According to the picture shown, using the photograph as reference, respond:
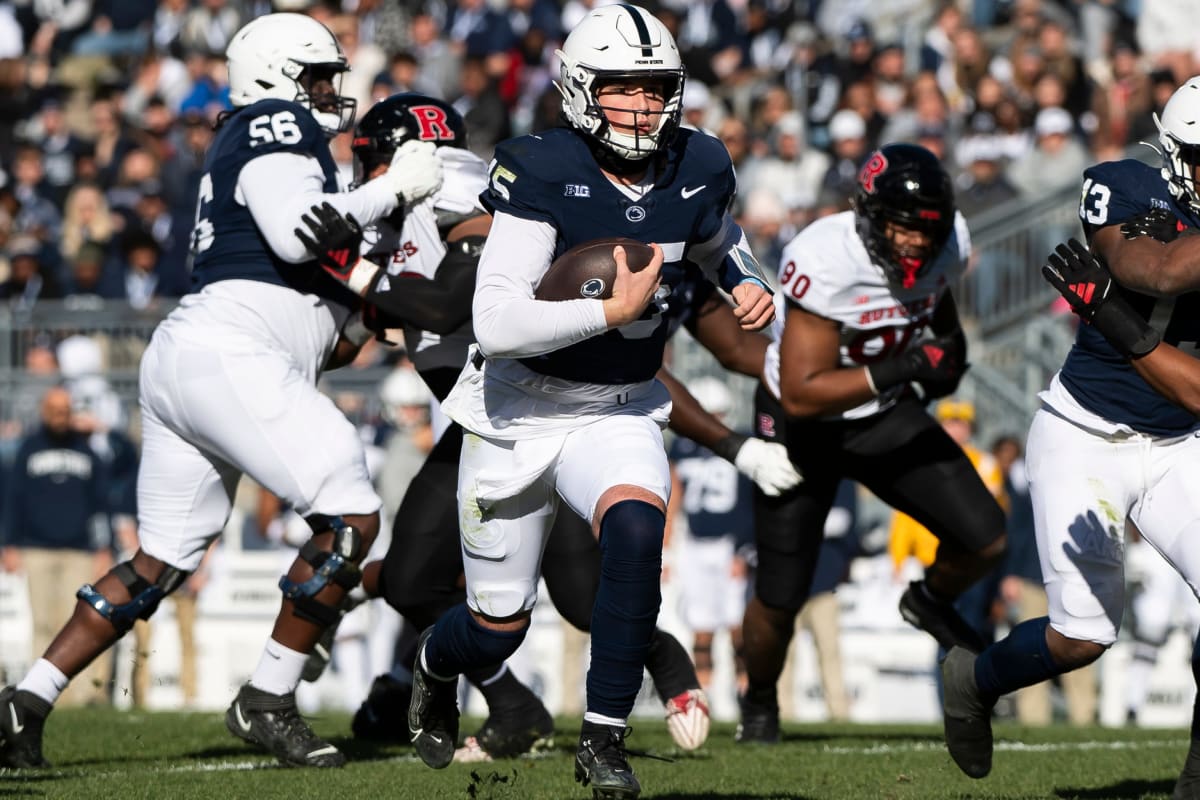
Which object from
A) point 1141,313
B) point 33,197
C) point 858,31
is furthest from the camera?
point 33,197

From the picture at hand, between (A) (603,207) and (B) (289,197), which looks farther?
(B) (289,197)

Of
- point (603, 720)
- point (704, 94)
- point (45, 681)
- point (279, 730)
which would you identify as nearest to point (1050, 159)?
point (704, 94)

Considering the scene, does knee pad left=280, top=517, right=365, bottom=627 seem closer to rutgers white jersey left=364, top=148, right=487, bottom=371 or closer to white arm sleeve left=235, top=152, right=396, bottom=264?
rutgers white jersey left=364, top=148, right=487, bottom=371

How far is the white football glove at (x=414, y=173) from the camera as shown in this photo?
19.6ft

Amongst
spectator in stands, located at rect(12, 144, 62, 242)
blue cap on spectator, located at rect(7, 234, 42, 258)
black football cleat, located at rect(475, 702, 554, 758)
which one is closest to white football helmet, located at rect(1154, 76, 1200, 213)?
black football cleat, located at rect(475, 702, 554, 758)

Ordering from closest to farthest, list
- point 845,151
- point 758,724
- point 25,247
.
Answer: point 758,724 < point 845,151 < point 25,247

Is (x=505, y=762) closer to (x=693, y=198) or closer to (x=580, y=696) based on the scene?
(x=693, y=198)

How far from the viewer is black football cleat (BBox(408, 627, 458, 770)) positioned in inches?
210

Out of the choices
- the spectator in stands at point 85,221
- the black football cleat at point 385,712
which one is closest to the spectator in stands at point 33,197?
the spectator in stands at point 85,221

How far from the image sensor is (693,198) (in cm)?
497

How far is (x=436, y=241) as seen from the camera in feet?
20.7

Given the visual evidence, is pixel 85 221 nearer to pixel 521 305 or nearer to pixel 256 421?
pixel 256 421

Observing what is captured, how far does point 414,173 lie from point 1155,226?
2339 mm

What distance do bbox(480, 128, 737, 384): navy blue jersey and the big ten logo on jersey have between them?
4.74 feet
